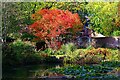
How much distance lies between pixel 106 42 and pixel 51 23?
279 cm

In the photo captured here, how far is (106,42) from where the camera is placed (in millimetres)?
13641

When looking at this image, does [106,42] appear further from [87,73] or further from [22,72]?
[87,73]

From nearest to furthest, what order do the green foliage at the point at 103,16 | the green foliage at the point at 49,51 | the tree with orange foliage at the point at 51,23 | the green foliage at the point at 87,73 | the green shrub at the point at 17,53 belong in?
1. the green foliage at the point at 87,73
2. the green shrub at the point at 17,53
3. the green foliage at the point at 49,51
4. the tree with orange foliage at the point at 51,23
5. the green foliage at the point at 103,16

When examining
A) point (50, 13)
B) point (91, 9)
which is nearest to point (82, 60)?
point (50, 13)

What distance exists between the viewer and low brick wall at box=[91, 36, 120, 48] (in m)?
13.6

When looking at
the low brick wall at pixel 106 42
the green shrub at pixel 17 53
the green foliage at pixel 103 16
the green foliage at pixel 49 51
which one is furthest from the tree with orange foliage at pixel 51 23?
the green shrub at pixel 17 53

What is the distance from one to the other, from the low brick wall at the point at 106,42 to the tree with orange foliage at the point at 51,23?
161 centimetres

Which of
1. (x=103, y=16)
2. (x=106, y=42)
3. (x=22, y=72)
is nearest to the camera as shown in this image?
(x=22, y=72)

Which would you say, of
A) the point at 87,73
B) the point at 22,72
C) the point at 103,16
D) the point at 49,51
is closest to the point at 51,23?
the point at 49,51

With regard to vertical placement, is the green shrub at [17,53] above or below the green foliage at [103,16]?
below

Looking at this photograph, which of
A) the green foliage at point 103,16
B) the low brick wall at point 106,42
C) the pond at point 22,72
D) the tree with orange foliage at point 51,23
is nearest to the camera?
the pond at point 22,72

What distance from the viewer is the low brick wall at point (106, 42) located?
13595mm

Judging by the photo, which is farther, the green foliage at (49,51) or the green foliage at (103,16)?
the green foliage at (103,16)

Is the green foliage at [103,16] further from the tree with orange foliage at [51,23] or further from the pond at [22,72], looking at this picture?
the pond at [22,72]
